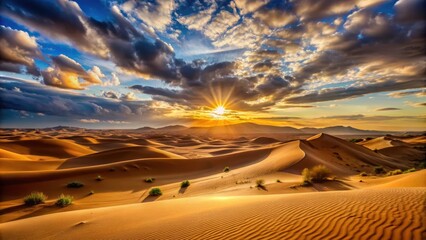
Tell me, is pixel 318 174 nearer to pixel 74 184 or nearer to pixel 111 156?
pixel 74 184

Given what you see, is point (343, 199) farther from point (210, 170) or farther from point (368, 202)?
point (210, 170)

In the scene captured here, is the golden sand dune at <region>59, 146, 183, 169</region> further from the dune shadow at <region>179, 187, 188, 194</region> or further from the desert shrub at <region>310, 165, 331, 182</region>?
the desert shrub at <region>310, 165, 331, 182</region>

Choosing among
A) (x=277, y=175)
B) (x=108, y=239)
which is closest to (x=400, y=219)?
(x=108, y=239)

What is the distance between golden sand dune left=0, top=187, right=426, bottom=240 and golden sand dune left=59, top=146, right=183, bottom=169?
21.1 m

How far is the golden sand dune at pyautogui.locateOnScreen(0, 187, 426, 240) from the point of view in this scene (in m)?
4.37

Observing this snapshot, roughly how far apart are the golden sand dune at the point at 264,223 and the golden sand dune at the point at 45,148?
33.6 meters

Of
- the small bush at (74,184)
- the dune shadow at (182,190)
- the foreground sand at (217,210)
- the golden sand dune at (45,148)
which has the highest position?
the golden sand dune at (45,148)

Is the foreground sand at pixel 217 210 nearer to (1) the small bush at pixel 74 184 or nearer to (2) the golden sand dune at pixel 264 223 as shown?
(2) the golden sand dune at pixel 264 223

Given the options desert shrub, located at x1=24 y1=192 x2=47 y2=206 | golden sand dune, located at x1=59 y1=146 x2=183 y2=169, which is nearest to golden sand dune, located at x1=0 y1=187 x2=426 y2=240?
desert shrub, located at x1=24 y1=192 x2=47 y2=206

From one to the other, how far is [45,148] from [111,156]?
15.7 meters

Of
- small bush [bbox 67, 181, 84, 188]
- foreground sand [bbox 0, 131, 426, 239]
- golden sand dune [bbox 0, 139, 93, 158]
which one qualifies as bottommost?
small bush [bbox 67, 181, 84, 188]

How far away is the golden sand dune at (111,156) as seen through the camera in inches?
1064

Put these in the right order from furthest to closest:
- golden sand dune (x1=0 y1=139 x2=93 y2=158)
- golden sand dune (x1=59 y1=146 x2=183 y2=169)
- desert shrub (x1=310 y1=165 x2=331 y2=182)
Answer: golden sand dune (x1=0 y1=139 x2=93 y2=158)
golden sand dune (x1=59 y1=146 x2=183 y2=169)
desert shrub (x1=310 y1=165 x2=331 y2=182)

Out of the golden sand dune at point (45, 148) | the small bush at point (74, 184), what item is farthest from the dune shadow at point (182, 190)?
the golden sand dune at point (45, 148)
